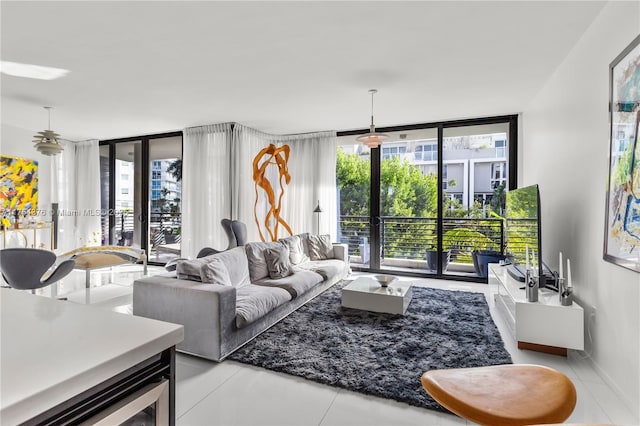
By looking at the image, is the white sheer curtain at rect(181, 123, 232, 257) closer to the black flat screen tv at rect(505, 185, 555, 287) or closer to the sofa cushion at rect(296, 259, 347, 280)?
the sofa cushion at rect(296, 259, 347, 280)

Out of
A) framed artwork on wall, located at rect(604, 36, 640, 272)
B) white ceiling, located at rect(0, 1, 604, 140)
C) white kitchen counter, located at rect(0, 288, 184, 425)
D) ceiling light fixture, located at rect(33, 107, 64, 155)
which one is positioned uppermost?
white ceiling, located at rect(0, 1, 604, 140)

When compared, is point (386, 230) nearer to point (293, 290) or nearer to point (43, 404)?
point (293, 290)

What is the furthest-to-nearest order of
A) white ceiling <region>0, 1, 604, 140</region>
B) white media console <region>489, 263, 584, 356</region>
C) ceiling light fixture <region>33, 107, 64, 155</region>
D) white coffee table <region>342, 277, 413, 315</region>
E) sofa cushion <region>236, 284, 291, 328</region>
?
ceiling light fixture <region>33, 107, 64, 155</region>
white coffee table <region>342, 277, 413, 315</region>
sofa cushion <region>236, 284, 291, 328</region>
white media console <region>489, 263, 584, 356</region>
white ceiling <region>0, 1, 604, 140</region>

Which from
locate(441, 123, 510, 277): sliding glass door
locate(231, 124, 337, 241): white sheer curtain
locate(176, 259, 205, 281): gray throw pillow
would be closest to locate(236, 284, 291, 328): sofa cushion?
locate(176, 259, 205, 281): gray throw pillow

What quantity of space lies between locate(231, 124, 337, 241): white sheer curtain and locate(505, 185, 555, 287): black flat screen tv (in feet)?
9.37

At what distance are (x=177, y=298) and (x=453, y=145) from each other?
457cm

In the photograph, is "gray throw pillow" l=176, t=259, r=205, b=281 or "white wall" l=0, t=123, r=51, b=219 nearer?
"gray throw pillow" l=176, t=259, r=205, b=281

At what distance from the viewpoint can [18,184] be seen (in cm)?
586

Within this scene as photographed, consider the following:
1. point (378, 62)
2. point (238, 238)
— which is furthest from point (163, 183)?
point (378, 62)

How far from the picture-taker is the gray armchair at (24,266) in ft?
11.0

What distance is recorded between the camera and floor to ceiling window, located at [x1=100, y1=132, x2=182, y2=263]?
6586 mm

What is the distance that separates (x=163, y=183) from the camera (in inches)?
262

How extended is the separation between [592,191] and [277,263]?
2.94 meters

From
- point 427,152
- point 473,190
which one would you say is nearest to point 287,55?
point 427,152
